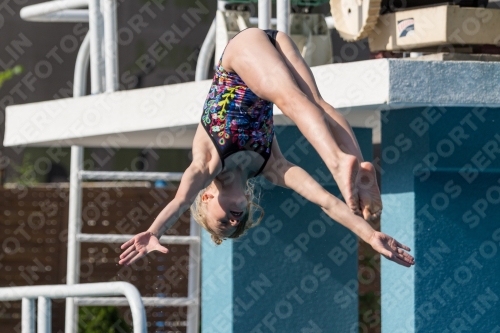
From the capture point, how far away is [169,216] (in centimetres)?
418

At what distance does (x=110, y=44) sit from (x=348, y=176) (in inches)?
115

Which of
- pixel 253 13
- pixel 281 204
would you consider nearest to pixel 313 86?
pixel 281 204

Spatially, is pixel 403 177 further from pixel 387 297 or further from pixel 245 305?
pixel 245 305

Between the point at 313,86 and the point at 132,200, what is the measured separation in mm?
6461

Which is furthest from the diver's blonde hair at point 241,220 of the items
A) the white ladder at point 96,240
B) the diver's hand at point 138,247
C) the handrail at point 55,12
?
the handrail at point 55,12

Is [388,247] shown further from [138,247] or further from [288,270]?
[288,270]

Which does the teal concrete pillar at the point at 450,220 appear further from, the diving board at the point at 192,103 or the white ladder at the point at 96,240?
the white ladder at the point at 96,240

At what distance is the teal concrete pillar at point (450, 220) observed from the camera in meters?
5.00

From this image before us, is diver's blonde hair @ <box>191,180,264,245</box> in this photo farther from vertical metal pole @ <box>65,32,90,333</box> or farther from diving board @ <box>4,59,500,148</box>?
vertical metal pole @ <box>65,32,90,333</box>

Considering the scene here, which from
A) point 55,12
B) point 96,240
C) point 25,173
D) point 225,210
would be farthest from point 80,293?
point 25,173

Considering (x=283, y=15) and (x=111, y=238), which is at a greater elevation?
(x=283, y=15)

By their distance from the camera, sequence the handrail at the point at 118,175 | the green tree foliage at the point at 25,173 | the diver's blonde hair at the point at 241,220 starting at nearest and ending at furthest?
1. the diver's blonde hair at the point at 241,220
2. the handrail at the point at 118,175
3. the green tree foliage at the point at 25,173

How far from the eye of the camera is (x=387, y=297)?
525 centimetres

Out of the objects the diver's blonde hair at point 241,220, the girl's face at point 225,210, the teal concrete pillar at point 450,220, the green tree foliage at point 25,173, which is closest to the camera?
the girl's face at point 225,210
